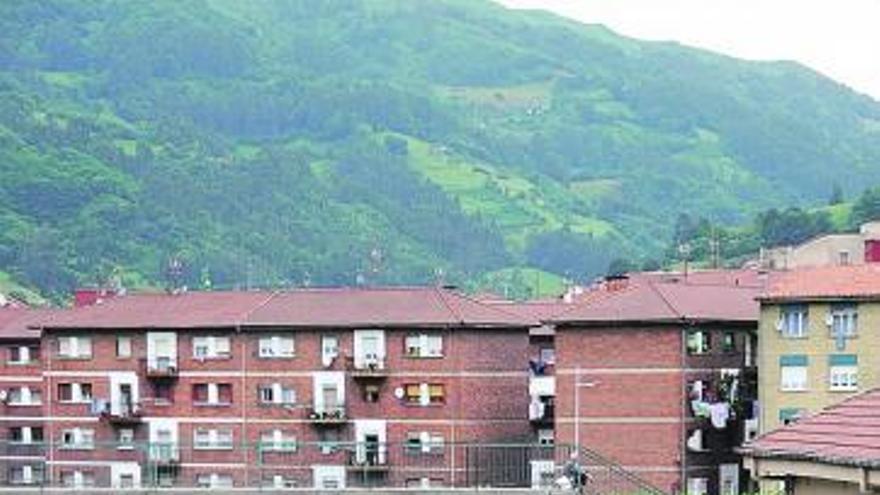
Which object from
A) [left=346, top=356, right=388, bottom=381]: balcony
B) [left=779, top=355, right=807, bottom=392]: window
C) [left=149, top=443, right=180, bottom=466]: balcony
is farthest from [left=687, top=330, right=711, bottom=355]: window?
[left=149, top=443, right=180, bottom=466]: balcony

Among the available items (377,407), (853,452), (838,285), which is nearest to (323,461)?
(377,407)

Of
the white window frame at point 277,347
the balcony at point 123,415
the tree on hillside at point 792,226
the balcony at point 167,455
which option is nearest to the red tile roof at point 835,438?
the balcony at point 167,455

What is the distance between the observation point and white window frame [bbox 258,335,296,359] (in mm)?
73188

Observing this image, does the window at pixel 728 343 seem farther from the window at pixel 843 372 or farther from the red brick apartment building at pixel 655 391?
the window at pixel 843 372

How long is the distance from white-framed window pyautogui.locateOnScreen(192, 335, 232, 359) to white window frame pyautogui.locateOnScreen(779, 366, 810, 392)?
921 inches

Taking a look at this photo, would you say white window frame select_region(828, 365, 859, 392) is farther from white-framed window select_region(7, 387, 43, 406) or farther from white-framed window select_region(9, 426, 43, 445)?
white-framed window select_region(7, 387, 43, 406)

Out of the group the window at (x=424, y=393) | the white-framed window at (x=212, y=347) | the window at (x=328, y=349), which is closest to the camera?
the window at (x=424, y=393)

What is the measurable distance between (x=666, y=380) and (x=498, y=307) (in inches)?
494

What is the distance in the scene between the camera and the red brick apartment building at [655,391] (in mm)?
63156

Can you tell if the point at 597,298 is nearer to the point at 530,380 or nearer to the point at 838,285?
the point at 530,380

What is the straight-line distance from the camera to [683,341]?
63.8 m

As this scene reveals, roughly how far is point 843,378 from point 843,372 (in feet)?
0.65

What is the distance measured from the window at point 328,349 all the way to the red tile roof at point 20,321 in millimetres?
15699

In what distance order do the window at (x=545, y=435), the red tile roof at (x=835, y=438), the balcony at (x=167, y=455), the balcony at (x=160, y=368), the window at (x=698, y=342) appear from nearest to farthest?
1. the red tile roof at (x=835, y=438)
2. the window at (x=698, y=342)
3. the window at (x=545, y=435)
4. the balcony at (x=167, y=455)
5. the balcony at (x=160, y=368)
